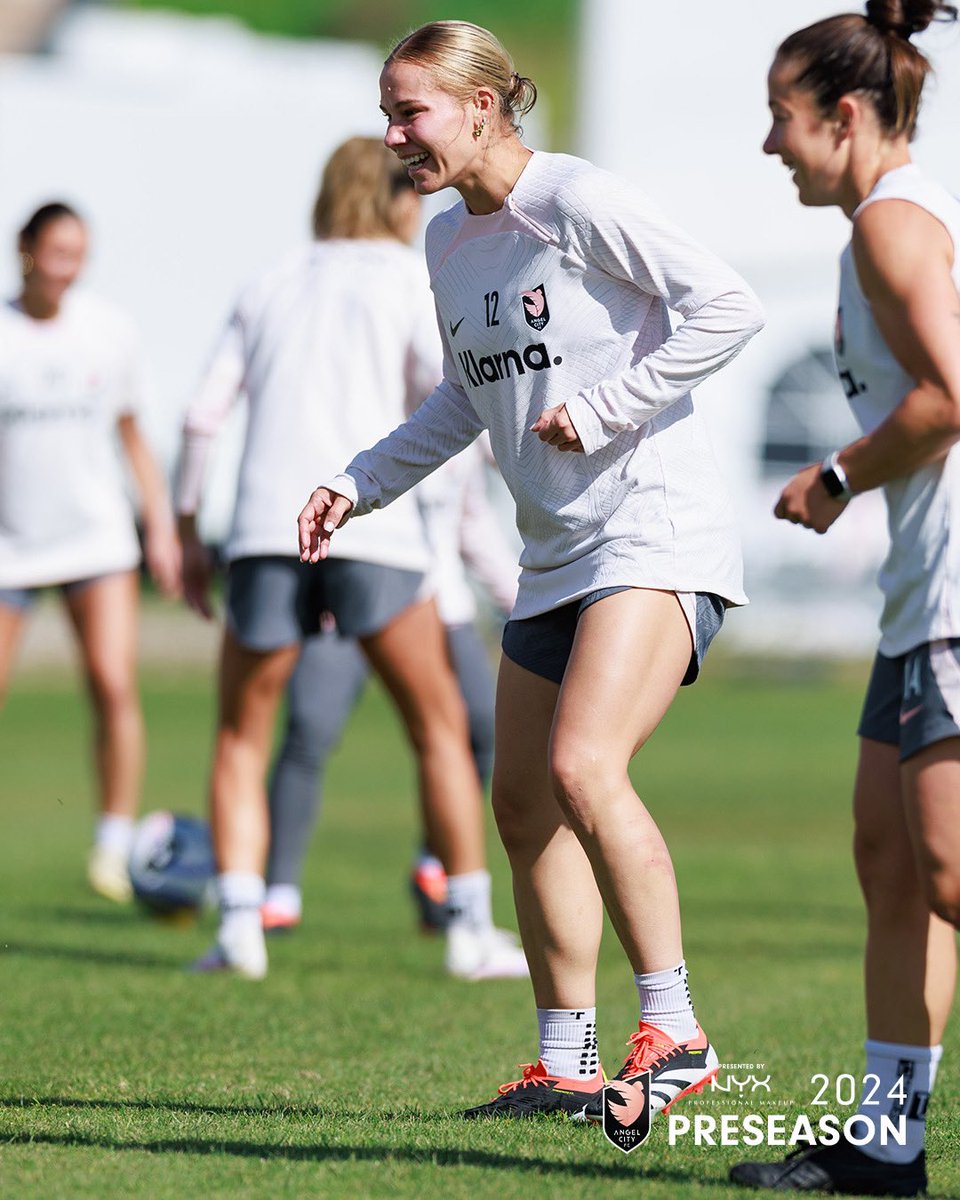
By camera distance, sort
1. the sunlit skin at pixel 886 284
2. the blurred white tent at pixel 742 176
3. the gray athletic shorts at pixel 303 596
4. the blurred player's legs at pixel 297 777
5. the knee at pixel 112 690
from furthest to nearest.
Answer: the blurred white tent at pixel 742 176 < the knee at pixel 112 690 < the blurred player's legs at pixel 297 777 < the gray athletic shorts at pixel 303 596 < the sunlit skin at pixel 886 284

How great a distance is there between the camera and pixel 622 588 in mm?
4234

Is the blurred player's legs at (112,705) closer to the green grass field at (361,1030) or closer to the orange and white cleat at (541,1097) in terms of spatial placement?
the green grass field at (361,1030)

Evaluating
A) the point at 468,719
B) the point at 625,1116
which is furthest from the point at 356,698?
the point at 625,1116

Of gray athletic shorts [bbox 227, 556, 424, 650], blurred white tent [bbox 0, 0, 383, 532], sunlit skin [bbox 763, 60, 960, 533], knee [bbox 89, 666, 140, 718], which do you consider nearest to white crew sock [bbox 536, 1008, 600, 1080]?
sunlit skin [bbox 763, 60, 960, 533]

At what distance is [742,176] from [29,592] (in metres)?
29.7

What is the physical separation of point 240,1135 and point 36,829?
787cm

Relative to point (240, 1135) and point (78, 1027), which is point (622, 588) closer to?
point (240, 1135)

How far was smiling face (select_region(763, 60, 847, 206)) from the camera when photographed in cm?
379

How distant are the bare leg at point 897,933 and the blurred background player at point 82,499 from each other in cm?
497

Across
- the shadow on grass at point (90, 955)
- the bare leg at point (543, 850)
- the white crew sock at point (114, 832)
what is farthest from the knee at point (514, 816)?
the white crew sock at point (114, 832)

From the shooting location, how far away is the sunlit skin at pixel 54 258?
8.30 meters

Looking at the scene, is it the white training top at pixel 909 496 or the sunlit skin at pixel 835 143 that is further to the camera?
the sunlit skin at pixel 835 143

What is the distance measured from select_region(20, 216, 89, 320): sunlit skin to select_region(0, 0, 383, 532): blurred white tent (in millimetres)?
24388

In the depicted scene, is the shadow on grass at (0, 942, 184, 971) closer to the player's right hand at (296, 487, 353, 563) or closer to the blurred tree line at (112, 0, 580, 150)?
the player's right hand at (296, 487, 353, 563)
